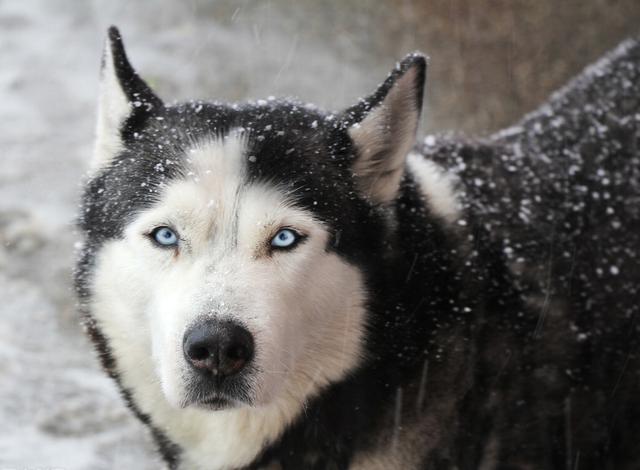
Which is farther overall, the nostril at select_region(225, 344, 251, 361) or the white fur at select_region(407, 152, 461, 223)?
the white fur at select_region(407, 152, 461, 223)

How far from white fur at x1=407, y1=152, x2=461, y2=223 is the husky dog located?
11 millimetres

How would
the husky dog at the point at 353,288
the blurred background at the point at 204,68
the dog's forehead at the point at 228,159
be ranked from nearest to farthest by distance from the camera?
the husky dog at the point at 353,288 → the dog's forehead at the point at 228,159 → the blurred background at the point at 204,68

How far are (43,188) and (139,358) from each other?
3.27 meters

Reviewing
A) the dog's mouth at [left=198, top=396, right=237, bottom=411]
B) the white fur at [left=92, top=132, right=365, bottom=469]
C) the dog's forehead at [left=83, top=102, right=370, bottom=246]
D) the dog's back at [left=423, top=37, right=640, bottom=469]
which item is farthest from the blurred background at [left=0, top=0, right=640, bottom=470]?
the dog's back at [left=423, top=37, right=640, bottom=469]

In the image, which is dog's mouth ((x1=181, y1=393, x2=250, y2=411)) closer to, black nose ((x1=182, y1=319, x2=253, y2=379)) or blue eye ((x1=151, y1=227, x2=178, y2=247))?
black nose ((x1=182, y1=319, x2=253, y2=379))

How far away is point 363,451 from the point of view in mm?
3100

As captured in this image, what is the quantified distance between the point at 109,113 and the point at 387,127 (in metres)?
1.05

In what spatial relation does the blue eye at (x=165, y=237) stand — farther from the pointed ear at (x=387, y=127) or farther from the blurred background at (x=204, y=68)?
the blurred background at (x=204, y=68)

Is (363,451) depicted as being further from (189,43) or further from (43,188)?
(189,43)

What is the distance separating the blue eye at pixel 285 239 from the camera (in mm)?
2742

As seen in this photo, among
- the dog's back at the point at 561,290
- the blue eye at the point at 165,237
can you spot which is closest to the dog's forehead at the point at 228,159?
the blue eye at the point at 165,237

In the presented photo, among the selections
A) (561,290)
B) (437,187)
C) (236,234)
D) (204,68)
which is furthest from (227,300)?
(204,68)

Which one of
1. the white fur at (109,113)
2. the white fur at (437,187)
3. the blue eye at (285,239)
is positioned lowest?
the blue eye at (285,239)

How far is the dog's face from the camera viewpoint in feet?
8.50
